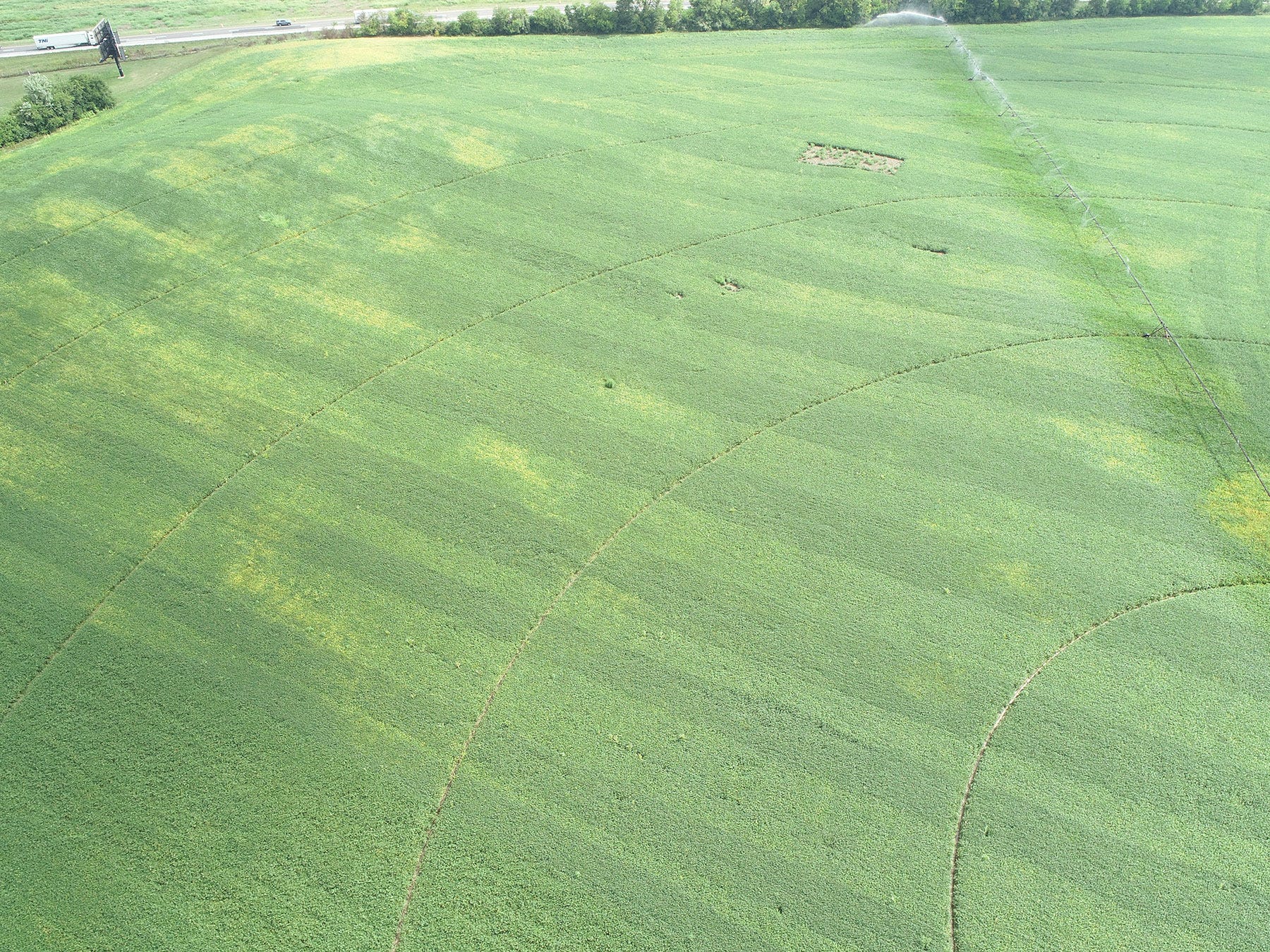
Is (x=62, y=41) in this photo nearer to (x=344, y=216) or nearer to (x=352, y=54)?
(x=352, y=54)

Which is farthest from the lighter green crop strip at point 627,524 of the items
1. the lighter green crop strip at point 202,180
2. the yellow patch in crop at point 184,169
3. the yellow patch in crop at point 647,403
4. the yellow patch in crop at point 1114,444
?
the yellow patch in crop at point 184,169

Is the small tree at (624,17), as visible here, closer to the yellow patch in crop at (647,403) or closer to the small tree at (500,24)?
the small tree at (500,24)

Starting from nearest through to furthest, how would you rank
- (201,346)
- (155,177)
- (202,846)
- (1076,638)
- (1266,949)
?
(1266,949) → (202,846) → (1076,638) → (201,346) → (155,177)

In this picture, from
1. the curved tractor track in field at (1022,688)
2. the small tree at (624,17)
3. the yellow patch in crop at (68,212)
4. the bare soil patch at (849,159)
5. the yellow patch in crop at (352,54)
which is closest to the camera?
the curved tractor track in field at (1022,688)

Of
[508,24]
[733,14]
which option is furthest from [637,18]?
[508,24]

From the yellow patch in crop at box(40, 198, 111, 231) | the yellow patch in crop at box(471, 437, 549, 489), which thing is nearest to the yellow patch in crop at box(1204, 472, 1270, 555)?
the yellow patch in crop at box(471, 437, 549, 489)

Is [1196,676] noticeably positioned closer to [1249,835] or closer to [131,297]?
[1249,835]

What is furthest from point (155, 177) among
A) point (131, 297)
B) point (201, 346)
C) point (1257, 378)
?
point (1257, 378)
